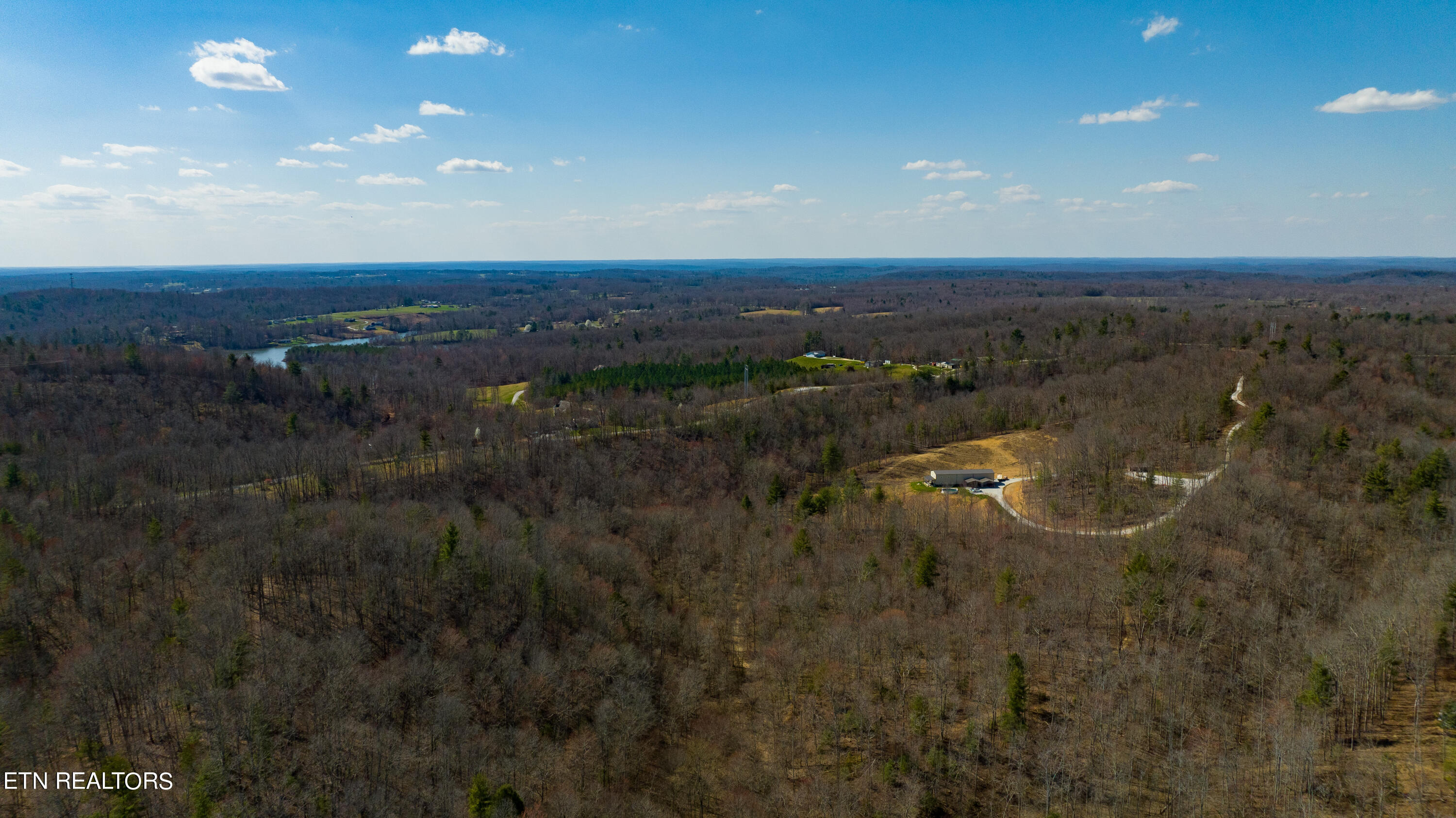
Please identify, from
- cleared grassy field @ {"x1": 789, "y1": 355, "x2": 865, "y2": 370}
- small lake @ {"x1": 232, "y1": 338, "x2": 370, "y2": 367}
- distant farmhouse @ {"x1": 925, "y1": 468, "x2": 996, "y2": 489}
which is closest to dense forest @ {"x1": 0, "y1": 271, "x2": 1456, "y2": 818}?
distant farmhouse @ {"x1": 925, "y1": 468, "x2": 996, "y2": 489}

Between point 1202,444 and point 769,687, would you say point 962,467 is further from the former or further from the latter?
point 769,687

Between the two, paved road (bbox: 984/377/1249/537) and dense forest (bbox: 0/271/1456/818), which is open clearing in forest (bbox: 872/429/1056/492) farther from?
paved road (bbox: 984/377/1249/537)

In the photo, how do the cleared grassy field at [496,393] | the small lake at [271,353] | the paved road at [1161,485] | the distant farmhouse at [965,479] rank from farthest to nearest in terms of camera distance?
the small lake at [271,353] < the cleared grassy field at [496,393] < the distant farmhouse at [965,479] < the paved road at [1161,485]

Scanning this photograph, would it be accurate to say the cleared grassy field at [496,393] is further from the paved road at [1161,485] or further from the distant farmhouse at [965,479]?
the paved road at [1161,485]

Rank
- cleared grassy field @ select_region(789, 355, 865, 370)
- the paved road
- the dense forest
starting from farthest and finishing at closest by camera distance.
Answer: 1. cleared grassy field @ select_region(789, 355, 865, 370)
2. the paved road
3. the dense forest

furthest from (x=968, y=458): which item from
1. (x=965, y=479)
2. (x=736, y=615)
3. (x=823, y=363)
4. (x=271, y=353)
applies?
(x=271, y=353)

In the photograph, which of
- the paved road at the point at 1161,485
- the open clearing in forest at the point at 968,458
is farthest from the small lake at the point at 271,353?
the paved road at the point at 1161,485
